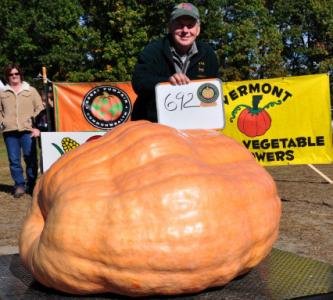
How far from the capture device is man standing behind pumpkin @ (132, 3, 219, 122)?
10.2 feet

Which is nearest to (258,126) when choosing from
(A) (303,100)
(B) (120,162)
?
(A) (303,100)

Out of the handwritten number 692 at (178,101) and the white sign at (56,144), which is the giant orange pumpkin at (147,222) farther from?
the white sign at (56,144)

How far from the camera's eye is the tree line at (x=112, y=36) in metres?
28.2

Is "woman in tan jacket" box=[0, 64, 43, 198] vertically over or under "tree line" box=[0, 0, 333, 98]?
under

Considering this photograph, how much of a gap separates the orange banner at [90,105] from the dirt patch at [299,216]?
145cm

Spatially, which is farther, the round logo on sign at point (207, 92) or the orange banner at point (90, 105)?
the orange banner at point (90, 105)

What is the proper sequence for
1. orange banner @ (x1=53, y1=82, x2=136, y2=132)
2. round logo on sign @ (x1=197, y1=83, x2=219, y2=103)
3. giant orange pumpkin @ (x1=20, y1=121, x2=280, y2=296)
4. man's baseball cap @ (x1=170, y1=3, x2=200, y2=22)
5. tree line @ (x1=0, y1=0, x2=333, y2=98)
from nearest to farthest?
giant orange pumpkin @ (x1=20, y1=121, x2=280, y2=296), man's baseball cap @ (x1=170, y1=3, x2=200, y2=22), round logo on sign @ (x1=197, y1=83, x2=219, y2=103), orange banner @ (x1=53, y1=82, x2=136, y2=132), tree line @ (x1=0, y1=0, x2=333, y2=98)

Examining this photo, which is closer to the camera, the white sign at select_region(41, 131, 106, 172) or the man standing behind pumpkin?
the man standing behind pumpkin

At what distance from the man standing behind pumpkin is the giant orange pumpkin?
104 centimetres

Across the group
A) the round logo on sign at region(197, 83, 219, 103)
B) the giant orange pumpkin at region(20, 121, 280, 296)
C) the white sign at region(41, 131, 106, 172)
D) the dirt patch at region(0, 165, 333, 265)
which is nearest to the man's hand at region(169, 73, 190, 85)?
the round logo on sign at region(197, 83, 219, 103)

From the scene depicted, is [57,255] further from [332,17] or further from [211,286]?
[332,17]

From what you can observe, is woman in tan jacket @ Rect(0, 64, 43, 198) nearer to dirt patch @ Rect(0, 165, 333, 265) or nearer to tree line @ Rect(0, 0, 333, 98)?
dirt patch @ Rect(0, 165, 333, 265)

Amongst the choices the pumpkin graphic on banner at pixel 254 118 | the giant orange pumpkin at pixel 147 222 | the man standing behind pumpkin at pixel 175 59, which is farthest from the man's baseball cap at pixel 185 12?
the pumpkin graphic on banner at pixel 254 118

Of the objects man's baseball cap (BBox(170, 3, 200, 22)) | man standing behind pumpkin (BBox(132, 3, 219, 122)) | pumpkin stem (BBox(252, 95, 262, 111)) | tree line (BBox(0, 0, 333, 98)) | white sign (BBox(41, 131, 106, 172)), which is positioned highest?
tree line (BBox(0, 0, 333, 98))
